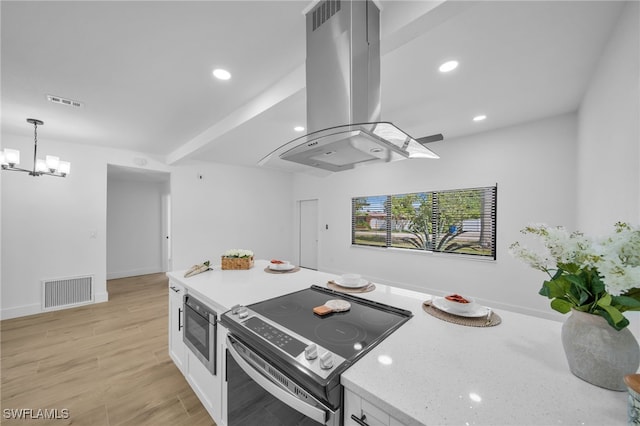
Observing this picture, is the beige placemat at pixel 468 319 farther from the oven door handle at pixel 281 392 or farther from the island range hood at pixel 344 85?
the island range hood at pixel 344 85

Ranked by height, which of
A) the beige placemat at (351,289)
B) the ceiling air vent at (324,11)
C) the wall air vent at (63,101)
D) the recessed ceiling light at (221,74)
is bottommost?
the beige placemat at (351,289)

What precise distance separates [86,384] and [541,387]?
308 cm

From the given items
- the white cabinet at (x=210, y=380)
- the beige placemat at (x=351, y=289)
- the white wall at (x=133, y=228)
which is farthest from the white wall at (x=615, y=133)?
the white wall at (x=133, y=228)

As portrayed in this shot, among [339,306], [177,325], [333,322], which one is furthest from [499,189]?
[177,325]

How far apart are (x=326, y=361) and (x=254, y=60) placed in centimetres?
208

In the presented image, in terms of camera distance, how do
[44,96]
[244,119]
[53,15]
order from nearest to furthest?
[53,15] → [44,96] → [244,119]

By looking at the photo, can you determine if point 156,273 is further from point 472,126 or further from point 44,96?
point 472,126

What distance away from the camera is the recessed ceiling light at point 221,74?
1987 mm

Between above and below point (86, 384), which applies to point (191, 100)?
above

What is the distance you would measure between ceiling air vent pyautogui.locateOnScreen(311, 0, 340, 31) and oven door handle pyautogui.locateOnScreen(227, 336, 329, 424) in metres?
1.84

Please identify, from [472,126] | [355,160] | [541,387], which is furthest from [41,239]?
[472,126]

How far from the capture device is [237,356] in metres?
1.10

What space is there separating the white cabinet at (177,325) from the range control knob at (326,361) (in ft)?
5.01

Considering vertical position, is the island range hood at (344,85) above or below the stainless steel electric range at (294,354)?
above
